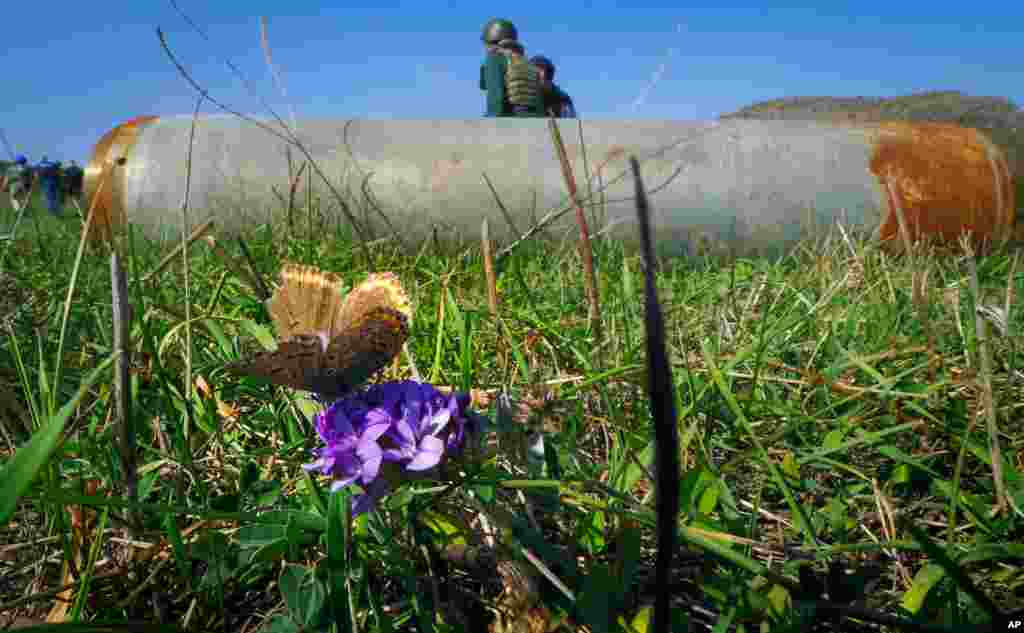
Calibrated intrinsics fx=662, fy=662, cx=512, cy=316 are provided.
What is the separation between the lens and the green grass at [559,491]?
3.24 ft

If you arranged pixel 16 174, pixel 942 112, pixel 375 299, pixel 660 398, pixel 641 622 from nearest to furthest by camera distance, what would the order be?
pixel 660 398 → pixel 641 622 → pixel 375 299 → pixel 16 174 → pixel 942 112

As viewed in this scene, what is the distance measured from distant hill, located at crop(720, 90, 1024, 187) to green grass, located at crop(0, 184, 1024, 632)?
176 inches

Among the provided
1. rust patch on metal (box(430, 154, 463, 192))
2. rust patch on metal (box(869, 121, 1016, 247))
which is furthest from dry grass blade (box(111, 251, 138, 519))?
rust patch on metal (box(869, 121, 1016, 247))

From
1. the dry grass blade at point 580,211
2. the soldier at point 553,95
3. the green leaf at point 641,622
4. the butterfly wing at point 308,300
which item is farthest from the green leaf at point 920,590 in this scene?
the soldier at point 553,95

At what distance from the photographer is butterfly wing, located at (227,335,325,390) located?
1.11 meters

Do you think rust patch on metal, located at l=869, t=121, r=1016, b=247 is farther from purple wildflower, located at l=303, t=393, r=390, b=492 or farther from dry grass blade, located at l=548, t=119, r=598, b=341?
purple wildflower, located at l=303, t=393, r=390, b=492

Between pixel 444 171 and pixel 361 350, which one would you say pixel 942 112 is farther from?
pixel 361 350

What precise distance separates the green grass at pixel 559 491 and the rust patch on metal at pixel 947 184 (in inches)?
115

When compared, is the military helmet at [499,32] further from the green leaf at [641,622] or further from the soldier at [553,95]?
the green leaf at [641,622]

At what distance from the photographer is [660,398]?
38 cm

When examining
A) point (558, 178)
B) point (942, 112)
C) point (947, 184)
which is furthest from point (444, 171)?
point (942, 112)

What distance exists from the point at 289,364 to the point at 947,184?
4.90 m

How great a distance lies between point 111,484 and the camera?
1289 millimetres

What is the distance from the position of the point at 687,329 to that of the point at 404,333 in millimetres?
1211
